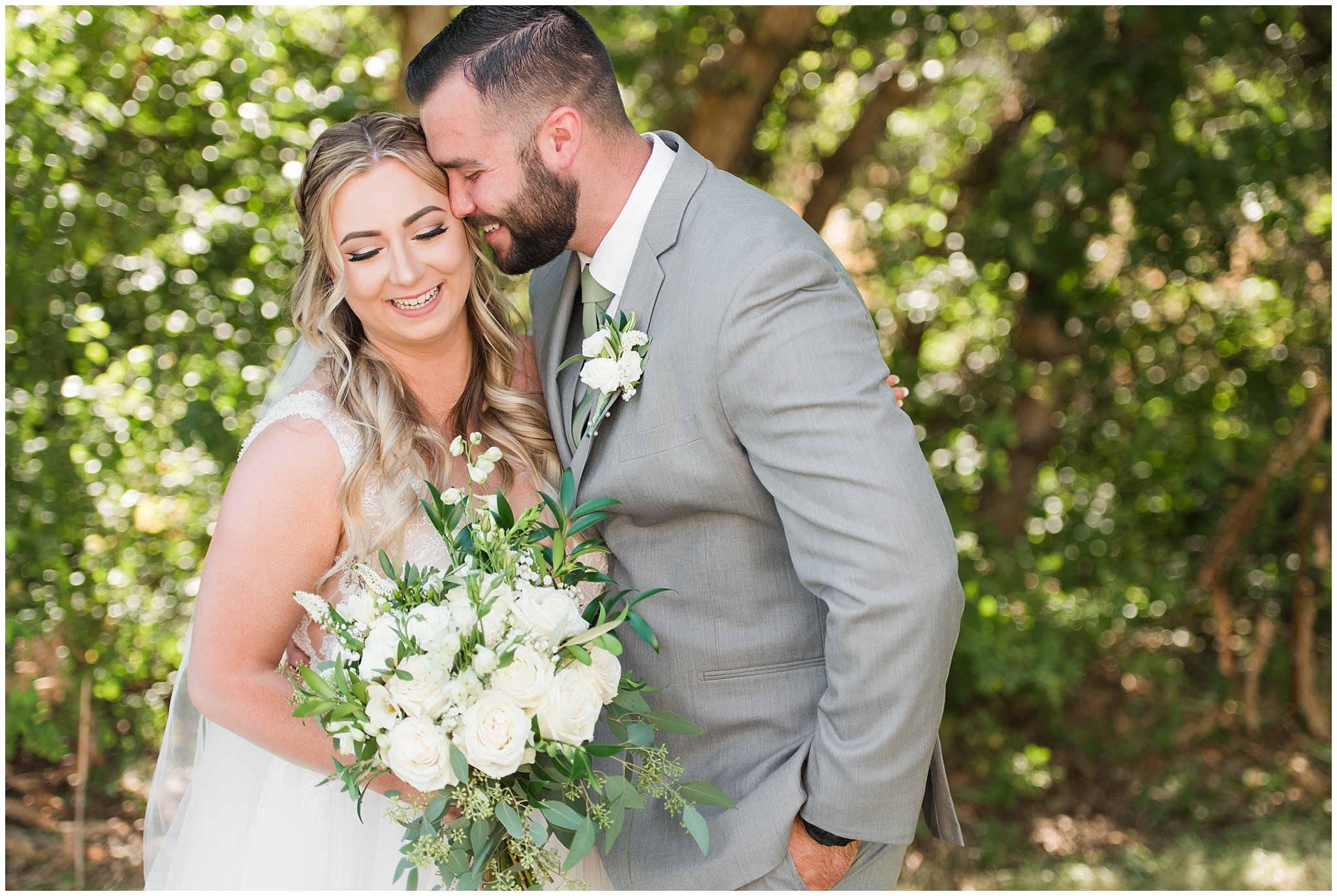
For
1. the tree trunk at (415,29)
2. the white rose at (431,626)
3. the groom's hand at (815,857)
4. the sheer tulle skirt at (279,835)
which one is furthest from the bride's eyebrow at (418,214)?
the tree trunk at (415,29)

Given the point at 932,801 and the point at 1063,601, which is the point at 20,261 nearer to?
the point at 932,801

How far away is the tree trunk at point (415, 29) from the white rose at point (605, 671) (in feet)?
9.03

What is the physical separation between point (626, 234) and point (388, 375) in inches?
27.2

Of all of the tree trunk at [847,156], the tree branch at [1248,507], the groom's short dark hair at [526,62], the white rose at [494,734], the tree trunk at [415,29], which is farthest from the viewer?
the tree trunk at [847,156]

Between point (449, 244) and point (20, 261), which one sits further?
point (20, 261)

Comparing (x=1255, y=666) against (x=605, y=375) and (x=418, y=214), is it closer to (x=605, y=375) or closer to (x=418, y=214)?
(x=605, y=375)

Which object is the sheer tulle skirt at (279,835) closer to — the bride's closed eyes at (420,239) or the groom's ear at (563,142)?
the bride's closed eyes at (420,239)

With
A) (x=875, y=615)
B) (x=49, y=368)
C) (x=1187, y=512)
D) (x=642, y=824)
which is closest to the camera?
(x=875, y=615)

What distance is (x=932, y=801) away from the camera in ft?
Result: 7.46

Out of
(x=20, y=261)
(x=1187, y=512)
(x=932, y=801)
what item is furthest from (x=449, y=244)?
(x=1187, y=512)

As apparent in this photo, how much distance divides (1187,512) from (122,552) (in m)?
5.23

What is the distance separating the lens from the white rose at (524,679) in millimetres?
1660

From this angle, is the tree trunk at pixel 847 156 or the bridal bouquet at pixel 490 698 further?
the tree trunk at pixel 847 156

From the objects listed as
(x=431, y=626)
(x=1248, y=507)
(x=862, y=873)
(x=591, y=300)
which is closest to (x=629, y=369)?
(x=591, y=300)
